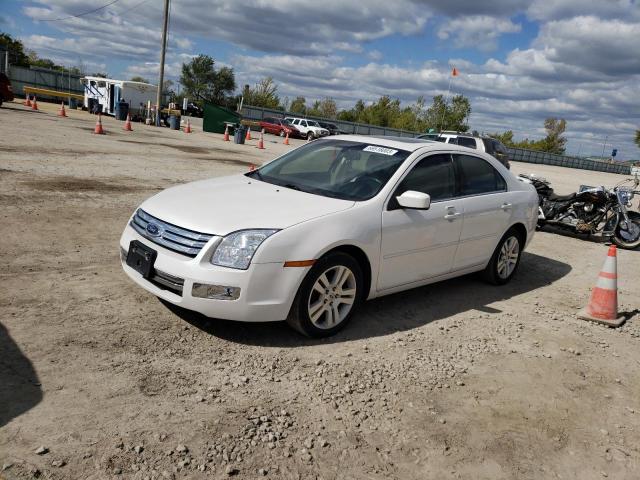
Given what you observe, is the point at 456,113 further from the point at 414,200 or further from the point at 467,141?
the point at 414,200

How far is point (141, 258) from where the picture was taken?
4.17 meters

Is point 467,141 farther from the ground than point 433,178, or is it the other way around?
point 467,141

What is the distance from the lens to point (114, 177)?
10.6 meters

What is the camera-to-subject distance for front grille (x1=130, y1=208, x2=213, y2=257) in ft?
12.9

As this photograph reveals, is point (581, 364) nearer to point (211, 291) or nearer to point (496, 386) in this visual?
point (496, 386)

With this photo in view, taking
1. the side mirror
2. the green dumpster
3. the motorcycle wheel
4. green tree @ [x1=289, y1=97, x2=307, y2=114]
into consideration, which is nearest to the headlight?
the side mirror

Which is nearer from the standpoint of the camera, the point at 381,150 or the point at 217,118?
the point at 381,150

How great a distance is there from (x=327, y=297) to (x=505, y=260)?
3.06 meters

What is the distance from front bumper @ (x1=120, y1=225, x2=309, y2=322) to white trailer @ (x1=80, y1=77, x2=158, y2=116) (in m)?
31.8

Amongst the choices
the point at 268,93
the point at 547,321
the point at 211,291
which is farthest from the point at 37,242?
the point at 268,93

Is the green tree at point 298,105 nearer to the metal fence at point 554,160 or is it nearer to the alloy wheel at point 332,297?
the metal fence at point 554,160

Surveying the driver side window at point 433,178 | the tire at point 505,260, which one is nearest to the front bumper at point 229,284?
the driver side window at point 433,178

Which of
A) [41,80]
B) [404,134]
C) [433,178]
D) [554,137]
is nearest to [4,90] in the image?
[41,80]

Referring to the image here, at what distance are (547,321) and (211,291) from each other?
355cm
